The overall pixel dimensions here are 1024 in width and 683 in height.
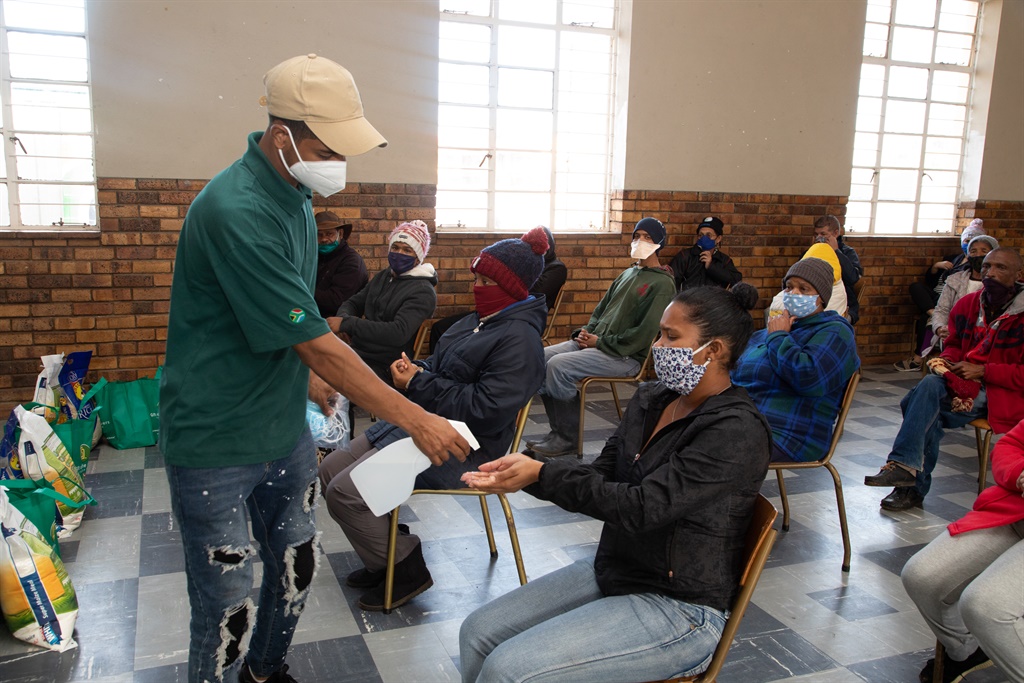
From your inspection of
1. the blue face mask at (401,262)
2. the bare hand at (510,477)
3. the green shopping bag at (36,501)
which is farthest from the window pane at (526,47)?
the bare hand at (510,477)

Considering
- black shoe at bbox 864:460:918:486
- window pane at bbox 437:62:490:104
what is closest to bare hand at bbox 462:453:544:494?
black shoe at bbox 864:460:918:486

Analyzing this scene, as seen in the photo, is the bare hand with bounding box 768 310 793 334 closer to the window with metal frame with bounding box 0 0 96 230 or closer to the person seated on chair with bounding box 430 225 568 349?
the person seated on chair with bounding box 430 225 568 349

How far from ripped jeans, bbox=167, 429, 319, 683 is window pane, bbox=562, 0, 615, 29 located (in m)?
5.07

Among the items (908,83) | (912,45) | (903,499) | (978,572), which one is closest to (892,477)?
(903,499)

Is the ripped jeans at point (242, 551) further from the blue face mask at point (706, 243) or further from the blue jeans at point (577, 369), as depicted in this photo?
the blue face mask at point (706, 243)

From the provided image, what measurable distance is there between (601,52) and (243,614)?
547 centimetres

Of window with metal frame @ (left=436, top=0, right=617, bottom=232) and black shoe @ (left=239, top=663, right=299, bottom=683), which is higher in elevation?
window with metal frame @ (left=436, top=0, right=617, bottom=232)

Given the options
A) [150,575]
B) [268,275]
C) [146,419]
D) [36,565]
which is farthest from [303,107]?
[146,419]

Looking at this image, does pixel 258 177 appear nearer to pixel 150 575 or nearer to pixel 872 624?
pixel 150 575

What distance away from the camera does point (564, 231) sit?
6.44 m

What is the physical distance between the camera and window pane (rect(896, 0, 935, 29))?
7.27 metres

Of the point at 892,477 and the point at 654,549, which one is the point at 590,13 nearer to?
the point at 892,477

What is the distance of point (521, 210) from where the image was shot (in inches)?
250

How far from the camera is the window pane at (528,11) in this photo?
607cm
